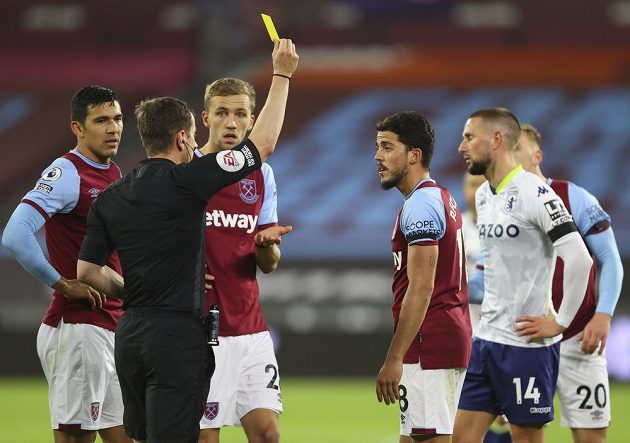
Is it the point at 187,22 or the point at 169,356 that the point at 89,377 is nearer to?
the point at 169,356

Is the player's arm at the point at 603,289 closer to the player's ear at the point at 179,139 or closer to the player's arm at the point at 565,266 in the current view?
the player's arm at the point at 565,266

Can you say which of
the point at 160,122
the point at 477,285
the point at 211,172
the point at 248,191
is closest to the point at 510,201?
the point at 477,285

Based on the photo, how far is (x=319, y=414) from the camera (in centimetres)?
1151

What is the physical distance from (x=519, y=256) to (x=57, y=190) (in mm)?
2710

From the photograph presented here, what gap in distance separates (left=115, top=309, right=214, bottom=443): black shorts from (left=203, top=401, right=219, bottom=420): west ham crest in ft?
2.98

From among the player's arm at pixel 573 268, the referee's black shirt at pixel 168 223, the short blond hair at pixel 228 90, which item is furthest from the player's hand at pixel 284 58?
the player's arm at pixel 573 268

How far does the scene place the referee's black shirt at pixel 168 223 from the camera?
4727mm

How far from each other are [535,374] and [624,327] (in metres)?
8.47

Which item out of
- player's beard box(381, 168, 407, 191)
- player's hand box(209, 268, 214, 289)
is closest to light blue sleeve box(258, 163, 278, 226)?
player's hand box(209, 268, 214, 289)

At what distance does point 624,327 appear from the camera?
14.1 m

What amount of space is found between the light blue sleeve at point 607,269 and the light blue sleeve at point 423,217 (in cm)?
166

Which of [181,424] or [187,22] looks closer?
[181,424]

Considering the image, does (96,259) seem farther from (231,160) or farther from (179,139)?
(231,160)

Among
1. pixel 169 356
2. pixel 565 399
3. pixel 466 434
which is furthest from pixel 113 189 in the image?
pixel 565 399
